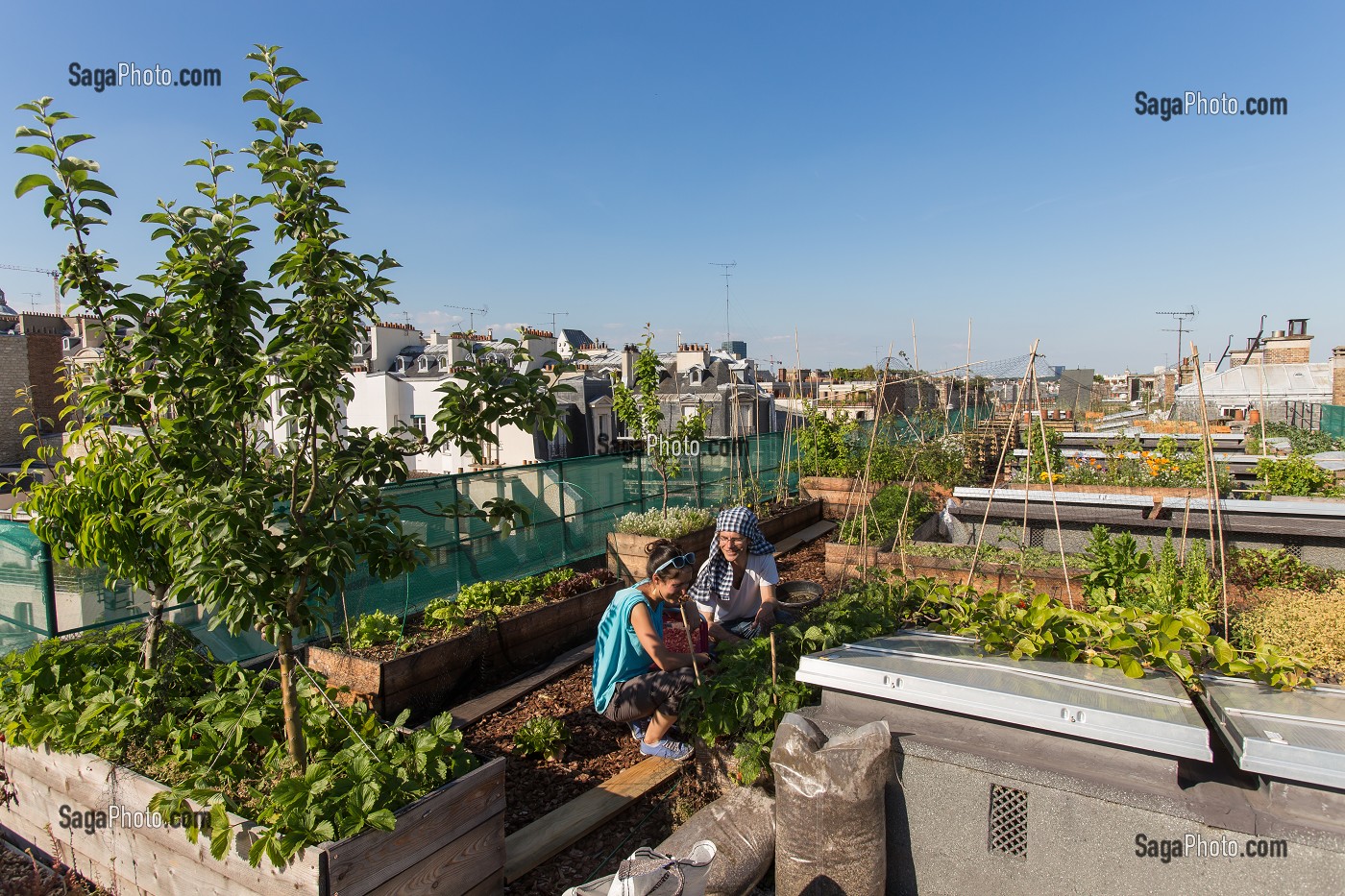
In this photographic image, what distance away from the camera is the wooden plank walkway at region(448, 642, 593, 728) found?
4781mm

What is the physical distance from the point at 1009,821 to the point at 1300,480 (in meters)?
8.93

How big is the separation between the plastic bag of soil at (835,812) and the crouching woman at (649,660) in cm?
131

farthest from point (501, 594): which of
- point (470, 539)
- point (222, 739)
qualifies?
point (222, 739)

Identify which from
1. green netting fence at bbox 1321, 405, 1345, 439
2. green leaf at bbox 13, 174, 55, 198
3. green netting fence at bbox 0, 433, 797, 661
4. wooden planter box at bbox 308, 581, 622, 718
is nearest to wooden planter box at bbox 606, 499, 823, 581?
green netting fence at bbox 0, 433, 797, 661

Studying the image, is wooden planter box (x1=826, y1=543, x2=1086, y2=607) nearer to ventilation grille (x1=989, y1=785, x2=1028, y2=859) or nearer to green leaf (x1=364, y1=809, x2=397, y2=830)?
ventilation grille (x1=989, y1=785, x2=1028, y2=859)

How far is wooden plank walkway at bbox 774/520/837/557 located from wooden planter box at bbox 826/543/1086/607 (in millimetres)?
1326

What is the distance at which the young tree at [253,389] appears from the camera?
235 cm

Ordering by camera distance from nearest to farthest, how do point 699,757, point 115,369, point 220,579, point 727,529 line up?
point 220,579
point 115,369
point 699,757
point 727,529

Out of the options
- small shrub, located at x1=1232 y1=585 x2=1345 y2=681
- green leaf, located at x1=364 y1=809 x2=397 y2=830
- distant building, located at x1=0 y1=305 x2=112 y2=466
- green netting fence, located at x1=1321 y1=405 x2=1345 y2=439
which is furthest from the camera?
distant building, located at x1=0 y1=305 x2=112 y2=466

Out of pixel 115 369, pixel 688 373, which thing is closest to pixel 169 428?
pixel 115 369

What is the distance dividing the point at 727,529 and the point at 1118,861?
2941mm

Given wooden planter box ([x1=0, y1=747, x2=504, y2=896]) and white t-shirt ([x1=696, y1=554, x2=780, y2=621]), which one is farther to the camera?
white t-shirt ([x1=696, y1=554, x2=780, y2=621])

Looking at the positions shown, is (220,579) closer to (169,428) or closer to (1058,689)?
(169,428)

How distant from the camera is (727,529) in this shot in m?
5.01
